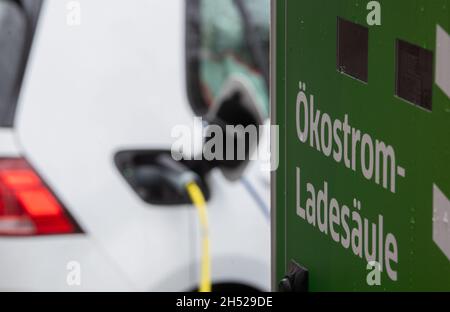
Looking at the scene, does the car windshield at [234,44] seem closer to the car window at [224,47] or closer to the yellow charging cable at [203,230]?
the car window at [224,47]

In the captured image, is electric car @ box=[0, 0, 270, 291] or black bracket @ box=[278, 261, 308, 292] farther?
electric car @ box=[0, 0, 270, 291]

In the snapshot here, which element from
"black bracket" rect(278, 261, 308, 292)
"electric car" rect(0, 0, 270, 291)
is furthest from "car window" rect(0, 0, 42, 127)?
"black bracket" rect(278, 261, 308, 292)

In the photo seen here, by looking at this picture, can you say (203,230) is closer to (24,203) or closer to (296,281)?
(24,203)

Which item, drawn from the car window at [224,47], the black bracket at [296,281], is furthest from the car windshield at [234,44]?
the black bracket at [296,281]

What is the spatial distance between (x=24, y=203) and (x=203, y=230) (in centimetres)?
71

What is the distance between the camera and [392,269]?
9.41 feet

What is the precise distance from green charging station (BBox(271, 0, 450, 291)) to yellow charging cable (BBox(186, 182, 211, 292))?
4.83ft

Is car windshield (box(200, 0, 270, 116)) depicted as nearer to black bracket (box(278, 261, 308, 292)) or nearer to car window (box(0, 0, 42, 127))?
car window (box(0, 0, 42, 127))

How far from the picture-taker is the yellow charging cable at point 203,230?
493 centimetres

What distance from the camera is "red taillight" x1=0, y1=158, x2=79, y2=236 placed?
188 inches

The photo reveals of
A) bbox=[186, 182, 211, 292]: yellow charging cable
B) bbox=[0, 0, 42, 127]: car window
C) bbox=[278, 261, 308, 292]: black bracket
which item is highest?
bbox=[0, 0, 42, 127]: car window
